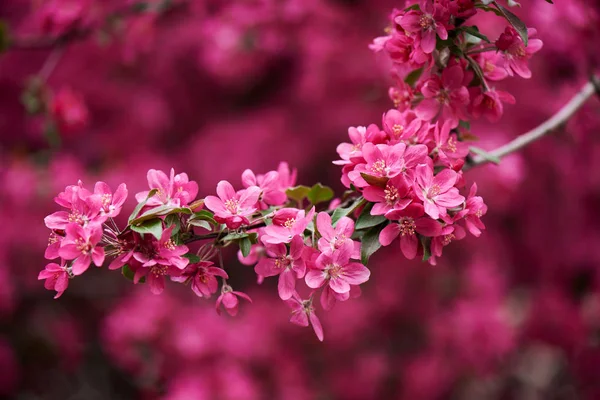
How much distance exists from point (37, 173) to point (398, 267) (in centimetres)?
184

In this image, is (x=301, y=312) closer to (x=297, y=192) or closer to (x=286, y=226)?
(x=286, y=226)

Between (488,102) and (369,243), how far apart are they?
39cm

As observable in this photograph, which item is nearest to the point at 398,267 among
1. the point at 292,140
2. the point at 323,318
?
the point at 323,318

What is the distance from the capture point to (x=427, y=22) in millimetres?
1042

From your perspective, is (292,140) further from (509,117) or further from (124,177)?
(509,117)

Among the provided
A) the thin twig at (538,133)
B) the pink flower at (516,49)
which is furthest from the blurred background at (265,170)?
the pink flower at (516,49)

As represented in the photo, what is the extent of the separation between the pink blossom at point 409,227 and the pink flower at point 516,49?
38cm

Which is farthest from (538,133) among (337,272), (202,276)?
(202,276)

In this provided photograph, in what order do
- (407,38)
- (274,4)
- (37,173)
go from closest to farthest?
1. (407,38)
2. (274,4)
3. (37,173)

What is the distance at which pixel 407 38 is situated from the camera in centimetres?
110

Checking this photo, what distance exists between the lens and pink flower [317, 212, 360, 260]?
94 cm

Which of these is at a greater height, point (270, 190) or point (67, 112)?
point (270, 190)

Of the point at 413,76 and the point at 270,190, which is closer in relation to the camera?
the point at 270,190

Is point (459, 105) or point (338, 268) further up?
point (459, 105)
